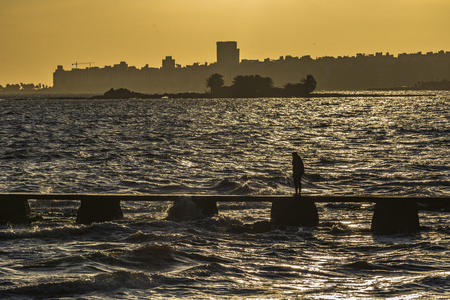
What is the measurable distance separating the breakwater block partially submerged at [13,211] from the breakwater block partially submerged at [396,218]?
1212cm

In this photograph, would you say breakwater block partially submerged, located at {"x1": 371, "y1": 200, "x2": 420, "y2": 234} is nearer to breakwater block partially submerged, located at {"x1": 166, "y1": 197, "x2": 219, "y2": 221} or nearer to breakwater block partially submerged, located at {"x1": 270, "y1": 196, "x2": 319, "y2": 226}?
breakwater block partially submerged, located at {"x1": 270, "y1": 196, "x2": 319, "y2": 226}

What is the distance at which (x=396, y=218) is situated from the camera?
2461 cm

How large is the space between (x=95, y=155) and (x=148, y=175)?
15250 mm

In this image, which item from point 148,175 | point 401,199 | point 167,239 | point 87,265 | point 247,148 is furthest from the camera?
point 247,148

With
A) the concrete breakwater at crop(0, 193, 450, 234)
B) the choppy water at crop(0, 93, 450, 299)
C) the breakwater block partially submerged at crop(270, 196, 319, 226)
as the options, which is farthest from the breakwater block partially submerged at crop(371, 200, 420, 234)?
the breakwater block partially submerged at crop(270, 196, 319, 226)

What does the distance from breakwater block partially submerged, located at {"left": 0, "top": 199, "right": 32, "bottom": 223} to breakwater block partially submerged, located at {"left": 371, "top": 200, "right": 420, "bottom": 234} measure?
1212 cm

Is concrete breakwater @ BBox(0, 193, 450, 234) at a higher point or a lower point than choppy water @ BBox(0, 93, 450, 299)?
higher

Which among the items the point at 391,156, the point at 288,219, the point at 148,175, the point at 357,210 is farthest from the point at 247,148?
the point at 288,219

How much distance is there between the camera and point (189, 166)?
1900 inches

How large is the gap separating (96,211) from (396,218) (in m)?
10.3

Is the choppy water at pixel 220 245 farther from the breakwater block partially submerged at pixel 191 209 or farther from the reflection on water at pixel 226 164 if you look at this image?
the breakwater block partially submerged at pixel 191 209

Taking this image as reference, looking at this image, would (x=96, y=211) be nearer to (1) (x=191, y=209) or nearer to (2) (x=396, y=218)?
(1) (x=191, y=209)

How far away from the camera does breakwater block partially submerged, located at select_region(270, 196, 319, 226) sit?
25.0 meters

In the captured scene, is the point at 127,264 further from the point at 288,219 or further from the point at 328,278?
the point at 288,219
